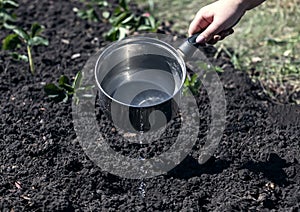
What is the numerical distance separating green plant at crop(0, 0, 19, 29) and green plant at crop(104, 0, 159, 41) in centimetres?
48

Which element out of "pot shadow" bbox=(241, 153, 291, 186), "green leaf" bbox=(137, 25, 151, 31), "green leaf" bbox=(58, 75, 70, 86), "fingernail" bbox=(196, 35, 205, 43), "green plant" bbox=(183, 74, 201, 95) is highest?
"fingernail" bbox=(196, 35, 205, 43)

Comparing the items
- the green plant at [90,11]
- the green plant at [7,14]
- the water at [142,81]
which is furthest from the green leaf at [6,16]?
the water at [142,81]

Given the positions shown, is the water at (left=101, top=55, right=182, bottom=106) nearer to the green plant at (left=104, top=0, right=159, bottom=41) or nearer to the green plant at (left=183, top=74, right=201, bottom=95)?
the green plant at (left=183, top=74, right=201, bottom=95)

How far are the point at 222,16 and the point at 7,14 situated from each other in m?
1.30

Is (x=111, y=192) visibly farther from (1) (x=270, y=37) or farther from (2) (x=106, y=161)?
(1) (x=270, y=37)

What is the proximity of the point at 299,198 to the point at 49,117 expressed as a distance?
108 centimetres

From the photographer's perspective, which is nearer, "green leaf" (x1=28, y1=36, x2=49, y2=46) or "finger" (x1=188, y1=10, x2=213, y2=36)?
"finger" (x1=188, y1=10, x2=213, y2=36)

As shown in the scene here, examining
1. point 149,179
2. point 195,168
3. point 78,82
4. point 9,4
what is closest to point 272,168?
point 195,168

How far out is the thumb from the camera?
87.2 inches

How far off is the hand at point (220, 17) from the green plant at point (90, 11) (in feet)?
3.23

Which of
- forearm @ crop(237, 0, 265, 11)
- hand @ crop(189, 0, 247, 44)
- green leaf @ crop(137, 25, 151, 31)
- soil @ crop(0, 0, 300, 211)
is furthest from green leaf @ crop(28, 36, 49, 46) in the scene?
forearm @ crop(237, 0, 265, 11)

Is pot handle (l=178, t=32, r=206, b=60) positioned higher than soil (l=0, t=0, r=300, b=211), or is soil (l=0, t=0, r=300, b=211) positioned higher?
pot handle (l=178, t=32, r=206, b=60)

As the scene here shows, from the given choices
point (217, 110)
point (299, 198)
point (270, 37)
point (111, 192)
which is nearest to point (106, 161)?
point (111, 192)

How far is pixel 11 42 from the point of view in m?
2.74
